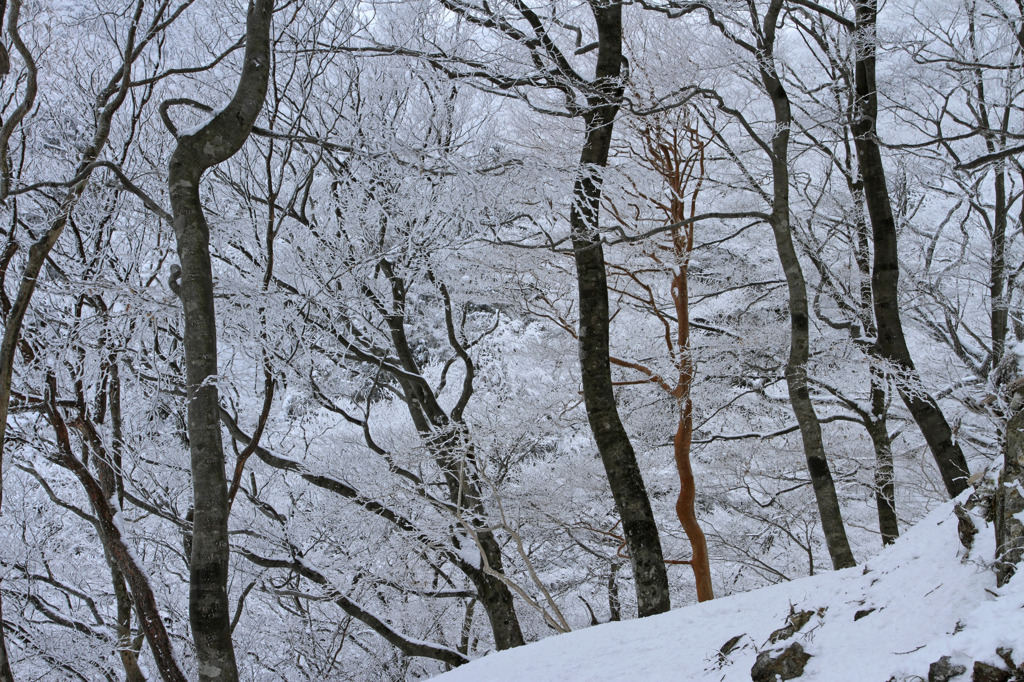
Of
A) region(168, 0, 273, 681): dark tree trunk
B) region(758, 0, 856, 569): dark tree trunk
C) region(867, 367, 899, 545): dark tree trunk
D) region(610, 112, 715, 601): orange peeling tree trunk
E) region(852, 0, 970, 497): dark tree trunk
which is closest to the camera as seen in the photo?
region(168, 0, 273, 681): dark tree trunk

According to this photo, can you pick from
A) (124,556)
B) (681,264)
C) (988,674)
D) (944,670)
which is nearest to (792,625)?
(944,670)

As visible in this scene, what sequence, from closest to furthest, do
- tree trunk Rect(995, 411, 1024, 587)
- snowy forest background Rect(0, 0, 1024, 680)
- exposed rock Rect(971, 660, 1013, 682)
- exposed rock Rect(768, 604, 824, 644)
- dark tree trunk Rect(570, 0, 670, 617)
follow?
exposed rock Rect(971, 660, 1013, 682) → tree trunk Rect(995, 411, 1024, 587) → exposed rock Rect(768, 604, 824, 644) → dark tree trunk Rect(570, 0, 670, 617) → snowy forest background Rect(0, 0, 1024, 680)

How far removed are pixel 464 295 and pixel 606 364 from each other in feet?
14.6

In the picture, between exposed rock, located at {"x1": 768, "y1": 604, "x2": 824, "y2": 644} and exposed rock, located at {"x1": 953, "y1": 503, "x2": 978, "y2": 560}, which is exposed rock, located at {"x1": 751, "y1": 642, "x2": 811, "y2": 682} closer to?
exposed rock, located at {"x1": 768, "y1": 604, "x2": 824, "y2": 644}

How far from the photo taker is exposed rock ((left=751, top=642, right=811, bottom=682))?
198 centimetres

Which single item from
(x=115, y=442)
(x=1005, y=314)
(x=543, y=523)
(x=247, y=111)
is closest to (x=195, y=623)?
(x=247, y=111)

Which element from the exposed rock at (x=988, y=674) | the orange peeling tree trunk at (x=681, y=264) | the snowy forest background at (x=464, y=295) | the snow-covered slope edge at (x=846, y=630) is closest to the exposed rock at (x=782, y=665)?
the snow-covered slope edge at (x=846, y=630)

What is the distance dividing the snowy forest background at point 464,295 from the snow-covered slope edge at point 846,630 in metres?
0.52

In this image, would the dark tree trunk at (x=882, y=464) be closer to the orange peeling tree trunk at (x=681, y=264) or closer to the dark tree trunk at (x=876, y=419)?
the dark tree trunk at (x=876, y=419)

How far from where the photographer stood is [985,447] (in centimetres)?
769

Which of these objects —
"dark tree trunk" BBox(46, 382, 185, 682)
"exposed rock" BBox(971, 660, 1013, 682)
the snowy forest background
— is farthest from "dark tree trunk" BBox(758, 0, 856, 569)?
"dark tree trunk" BBox(46, 382, 185, 682)

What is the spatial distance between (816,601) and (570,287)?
6731 mm

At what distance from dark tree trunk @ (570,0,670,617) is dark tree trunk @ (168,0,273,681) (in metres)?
2.28

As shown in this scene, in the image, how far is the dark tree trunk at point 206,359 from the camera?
2932mm
